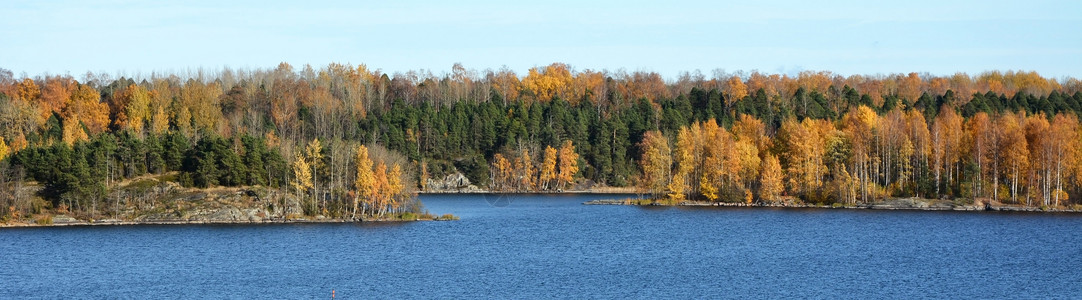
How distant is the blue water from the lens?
4628cm

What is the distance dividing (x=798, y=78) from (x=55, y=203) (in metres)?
122

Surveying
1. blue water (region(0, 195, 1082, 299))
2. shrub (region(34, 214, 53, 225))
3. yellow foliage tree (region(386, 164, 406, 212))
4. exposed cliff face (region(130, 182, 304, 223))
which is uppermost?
yellow foliage tree (region(386, 164, 406, 212))

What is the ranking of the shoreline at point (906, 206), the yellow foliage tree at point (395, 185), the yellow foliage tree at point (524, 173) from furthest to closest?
1. the yellow foliage tree at point (524, 173)
2. the shoreline at point (906, 206)
3. the yellow foliage tree at point (395, 185)

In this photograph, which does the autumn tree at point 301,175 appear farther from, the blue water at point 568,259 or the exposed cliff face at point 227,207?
the blue water at point 568,259

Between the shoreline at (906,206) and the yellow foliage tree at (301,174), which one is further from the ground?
the yellow foliage tree at (301,174)

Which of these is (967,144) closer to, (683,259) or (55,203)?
(683,259)

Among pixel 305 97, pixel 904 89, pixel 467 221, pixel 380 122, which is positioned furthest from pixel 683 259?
pixel 904 89

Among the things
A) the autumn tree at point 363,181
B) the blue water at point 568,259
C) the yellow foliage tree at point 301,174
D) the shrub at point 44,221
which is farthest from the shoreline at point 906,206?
the shrub at point 44,221

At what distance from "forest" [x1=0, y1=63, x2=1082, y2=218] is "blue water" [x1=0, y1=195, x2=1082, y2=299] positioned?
26.5ft

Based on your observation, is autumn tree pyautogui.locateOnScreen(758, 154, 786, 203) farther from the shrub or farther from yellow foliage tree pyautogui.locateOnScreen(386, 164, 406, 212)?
the shrub

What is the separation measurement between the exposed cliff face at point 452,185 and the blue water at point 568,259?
45745mm

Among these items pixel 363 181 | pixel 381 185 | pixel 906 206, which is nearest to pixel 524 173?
pixel 906 206

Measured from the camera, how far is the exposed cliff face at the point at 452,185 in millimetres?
129875

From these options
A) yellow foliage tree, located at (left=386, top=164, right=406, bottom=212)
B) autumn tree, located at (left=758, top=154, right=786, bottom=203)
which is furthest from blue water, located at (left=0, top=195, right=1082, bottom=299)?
autumn tree, located at (left=758, top=154, right=786, bottom=203)
